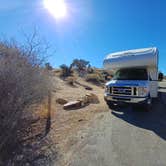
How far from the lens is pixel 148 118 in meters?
8.32

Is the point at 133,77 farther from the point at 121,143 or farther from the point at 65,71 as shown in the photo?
the point at 65,71

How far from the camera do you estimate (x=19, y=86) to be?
17.7 feet

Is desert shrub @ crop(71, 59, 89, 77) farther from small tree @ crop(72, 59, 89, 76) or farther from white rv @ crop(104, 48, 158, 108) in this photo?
white rv @ crop(104, 48, 158, 108)

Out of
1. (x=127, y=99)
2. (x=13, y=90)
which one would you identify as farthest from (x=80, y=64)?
(x=13, y=90)

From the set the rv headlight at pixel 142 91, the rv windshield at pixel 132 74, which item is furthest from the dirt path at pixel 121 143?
the rv windshield at pixel 132 74

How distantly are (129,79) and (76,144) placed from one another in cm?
586

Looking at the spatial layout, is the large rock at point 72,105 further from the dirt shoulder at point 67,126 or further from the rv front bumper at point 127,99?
the rv front bumper at point 127,99

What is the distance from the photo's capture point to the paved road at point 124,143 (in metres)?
4.40

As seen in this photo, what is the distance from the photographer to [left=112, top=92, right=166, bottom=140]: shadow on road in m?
6.77

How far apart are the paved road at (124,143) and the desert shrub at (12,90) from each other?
2.10m

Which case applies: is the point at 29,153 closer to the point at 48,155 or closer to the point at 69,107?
the point at 48,155

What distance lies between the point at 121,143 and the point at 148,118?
3.44 meters

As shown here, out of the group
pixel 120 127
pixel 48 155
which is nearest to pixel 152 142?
pixel 120 127

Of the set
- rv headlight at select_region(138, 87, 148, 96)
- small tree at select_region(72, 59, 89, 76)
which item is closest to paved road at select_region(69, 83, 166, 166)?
rv headlight at select_region(138, 87, 148, 96)
